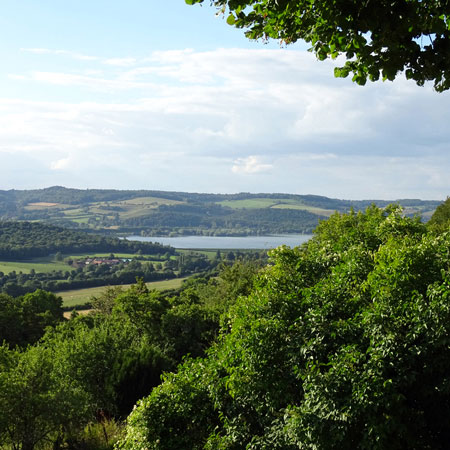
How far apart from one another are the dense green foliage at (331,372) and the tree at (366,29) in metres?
7.55

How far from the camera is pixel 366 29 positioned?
21.2ft

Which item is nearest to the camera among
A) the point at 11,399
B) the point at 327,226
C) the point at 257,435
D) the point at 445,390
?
the point at 445,390

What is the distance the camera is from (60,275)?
13375cm

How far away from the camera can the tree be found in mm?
6441

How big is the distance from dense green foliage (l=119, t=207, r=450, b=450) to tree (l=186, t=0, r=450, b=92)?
7.55 m

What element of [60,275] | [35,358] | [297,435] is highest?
[297,435]

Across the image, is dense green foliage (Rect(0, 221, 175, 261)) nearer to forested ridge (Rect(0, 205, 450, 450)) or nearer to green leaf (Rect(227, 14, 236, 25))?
forested ridge (Rect(0, 205, 450, 450))

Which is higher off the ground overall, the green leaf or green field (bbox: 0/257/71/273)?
the green leaf

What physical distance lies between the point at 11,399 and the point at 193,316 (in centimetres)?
2379

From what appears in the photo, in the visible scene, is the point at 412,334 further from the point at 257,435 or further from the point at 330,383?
the point at 257,435

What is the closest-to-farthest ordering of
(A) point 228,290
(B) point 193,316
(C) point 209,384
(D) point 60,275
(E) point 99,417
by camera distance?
1. (C) point 209,384
2. (E) point 99,417
3. (B) point 193,316
4. (A) point 228,290
5. (D) point 60,275

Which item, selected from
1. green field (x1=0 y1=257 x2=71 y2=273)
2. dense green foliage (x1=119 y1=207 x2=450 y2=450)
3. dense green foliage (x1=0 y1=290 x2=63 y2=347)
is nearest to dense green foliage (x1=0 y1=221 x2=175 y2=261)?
green field (x1=0 y1=257 x2=71 y2=273)

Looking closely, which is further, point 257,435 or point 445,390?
point 257,435

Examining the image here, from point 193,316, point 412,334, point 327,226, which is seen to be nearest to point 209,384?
point 412,334
